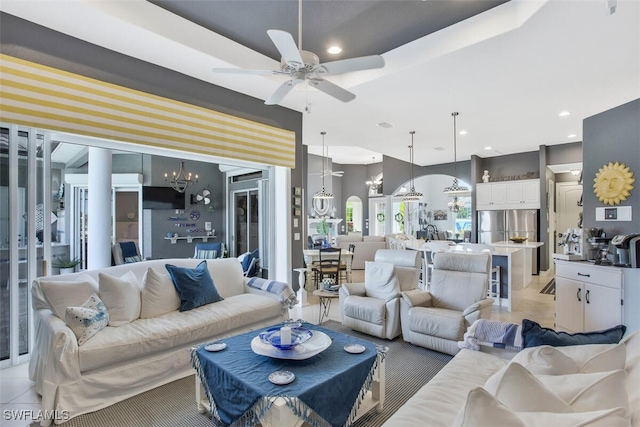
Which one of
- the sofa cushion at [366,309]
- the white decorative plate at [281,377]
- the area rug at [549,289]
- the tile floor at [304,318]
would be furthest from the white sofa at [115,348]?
the area rug at [549,289]

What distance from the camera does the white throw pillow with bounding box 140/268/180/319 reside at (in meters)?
3.21

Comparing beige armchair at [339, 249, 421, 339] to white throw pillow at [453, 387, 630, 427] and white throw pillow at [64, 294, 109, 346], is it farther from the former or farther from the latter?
white throw pillow at [453, 387, 630, 427]

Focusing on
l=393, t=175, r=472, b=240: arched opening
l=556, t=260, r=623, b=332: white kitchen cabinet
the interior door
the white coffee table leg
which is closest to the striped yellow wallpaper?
the white coffee table leg

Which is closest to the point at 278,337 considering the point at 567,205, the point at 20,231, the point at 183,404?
the point at 183,404

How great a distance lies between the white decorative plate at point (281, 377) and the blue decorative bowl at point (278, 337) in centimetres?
26

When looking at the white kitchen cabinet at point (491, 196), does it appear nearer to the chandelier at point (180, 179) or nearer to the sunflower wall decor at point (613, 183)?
the sunflower wall decor at point (613, 183)

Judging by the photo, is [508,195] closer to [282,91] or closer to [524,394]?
[282,91]

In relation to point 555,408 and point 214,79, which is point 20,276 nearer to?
point 214,79

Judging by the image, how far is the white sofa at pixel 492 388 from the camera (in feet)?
3.05

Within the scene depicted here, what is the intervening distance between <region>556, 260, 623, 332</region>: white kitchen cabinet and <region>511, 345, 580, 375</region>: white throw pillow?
2.82 m

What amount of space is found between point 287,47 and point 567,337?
2286mm

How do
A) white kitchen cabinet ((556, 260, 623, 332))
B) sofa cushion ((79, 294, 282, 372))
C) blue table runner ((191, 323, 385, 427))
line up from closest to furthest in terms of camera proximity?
blue table runner ((191, 323, 385, 427)) → sofa cushion ((79, 294, 282, 372)) → white kitchen cabinet ((556, 260, 623, 332))

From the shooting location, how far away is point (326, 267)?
608 centimetres

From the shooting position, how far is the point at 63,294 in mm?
2756
